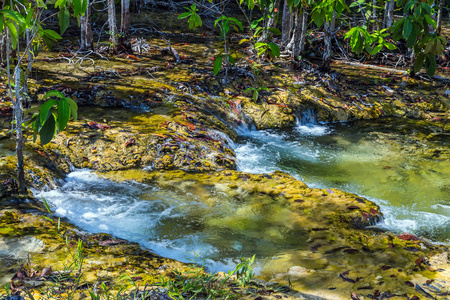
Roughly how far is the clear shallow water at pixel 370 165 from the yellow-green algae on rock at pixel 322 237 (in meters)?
0.56

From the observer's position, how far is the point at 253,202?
427 centimetres

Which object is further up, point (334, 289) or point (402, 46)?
point (402, 46)

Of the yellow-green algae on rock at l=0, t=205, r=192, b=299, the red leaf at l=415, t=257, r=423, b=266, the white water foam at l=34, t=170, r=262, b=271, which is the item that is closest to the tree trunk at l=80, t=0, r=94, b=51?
the white water foam at l=34, t=170, r=262, b=271

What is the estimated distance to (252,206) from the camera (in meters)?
4.21

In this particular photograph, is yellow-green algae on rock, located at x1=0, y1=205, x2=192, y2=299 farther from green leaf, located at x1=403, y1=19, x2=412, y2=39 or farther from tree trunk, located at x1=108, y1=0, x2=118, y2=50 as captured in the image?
tree trunk, located at x1=108, y1=0, x2=118, y2=50

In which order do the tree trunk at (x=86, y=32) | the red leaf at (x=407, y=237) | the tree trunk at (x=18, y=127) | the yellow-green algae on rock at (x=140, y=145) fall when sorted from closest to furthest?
the tree trunk at (x=18, y=127), the red leaf at (x=407, y=237), the yellow-green algae on rock at (x=140, y=145), the tree trunk at (x=86, y=32)

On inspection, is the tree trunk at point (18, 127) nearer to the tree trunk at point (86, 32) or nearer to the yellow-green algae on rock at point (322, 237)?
the yellow-green algae on rock at point (322, 237)

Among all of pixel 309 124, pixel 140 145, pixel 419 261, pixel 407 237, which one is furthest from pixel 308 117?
pixel 419 261

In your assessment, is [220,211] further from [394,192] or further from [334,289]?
[394,192]

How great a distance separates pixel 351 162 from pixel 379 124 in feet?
7.51

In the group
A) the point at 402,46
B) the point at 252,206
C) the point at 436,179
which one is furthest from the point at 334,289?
the point at 402,46

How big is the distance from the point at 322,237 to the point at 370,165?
276cm

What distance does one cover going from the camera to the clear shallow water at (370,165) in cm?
451

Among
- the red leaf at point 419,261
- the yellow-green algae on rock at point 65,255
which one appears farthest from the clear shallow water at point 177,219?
Answer: the red leaf at point 419,261
